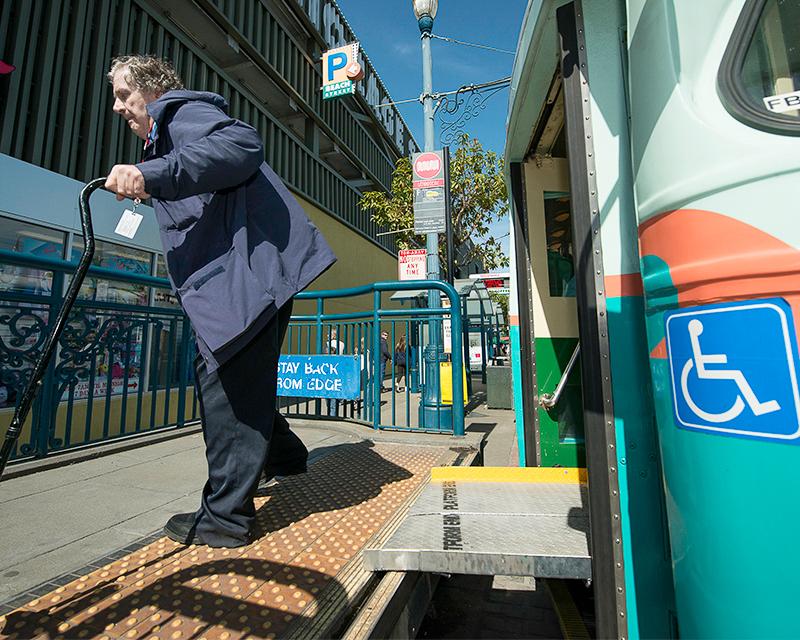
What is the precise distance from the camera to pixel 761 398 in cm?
82

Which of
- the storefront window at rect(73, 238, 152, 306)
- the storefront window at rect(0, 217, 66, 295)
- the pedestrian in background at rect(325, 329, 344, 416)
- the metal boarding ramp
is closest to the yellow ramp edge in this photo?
the metal boarding ramp

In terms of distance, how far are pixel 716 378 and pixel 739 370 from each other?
0.16 feet

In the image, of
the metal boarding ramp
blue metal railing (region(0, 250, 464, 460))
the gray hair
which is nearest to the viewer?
the metal boarding ramp

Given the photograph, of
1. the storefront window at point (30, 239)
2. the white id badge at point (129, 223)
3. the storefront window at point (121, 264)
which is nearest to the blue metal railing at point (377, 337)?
the white id badge at point (129, 223)

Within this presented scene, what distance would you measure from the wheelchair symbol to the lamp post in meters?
3.91

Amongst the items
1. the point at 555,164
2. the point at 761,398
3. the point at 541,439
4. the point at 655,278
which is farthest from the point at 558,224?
the point at 761,398

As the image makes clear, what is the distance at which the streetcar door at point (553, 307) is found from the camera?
109 inches

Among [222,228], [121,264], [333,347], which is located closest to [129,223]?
[222,228]

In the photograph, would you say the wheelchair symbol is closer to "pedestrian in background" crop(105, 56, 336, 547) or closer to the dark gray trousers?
"pedestrian in background" crop(105, 56, 336, 547)

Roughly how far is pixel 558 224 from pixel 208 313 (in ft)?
7.84

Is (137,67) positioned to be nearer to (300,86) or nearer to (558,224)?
(558,224)

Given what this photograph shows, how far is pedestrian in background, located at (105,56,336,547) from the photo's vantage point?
1.60m

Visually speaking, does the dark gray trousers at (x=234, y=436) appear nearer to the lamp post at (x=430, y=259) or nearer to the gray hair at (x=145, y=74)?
the gray hair at (x=145, y=74)

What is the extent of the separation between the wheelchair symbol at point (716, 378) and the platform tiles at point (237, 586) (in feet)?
3.61
